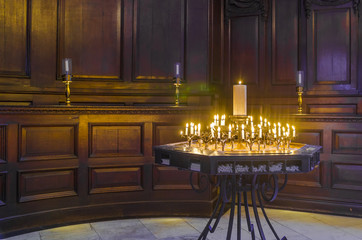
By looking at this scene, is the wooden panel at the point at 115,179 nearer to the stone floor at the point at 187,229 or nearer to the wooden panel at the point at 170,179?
the wooden panel at the point at 170,179

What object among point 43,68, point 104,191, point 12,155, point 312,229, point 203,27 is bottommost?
point 312,229

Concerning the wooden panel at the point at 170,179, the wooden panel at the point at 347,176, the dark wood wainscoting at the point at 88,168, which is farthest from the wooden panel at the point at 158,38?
the wooden panel at the point at 347,176

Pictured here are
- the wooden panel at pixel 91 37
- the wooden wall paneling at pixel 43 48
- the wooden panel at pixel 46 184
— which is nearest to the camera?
the wooden panel at pixel 46 184

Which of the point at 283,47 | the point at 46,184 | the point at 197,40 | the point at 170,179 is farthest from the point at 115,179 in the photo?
the point at 283,47

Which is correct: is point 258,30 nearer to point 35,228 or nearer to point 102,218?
point 102,218

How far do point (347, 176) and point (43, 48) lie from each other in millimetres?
3816

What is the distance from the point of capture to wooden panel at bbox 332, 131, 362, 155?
447cm

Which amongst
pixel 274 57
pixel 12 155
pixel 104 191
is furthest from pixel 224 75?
pixel 12 155

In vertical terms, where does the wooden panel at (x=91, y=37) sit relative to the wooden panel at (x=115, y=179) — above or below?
above

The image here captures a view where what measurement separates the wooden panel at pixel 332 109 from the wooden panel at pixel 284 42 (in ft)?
1.41

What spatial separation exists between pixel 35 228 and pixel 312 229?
9.16 ft

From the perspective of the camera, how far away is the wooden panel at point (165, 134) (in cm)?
452

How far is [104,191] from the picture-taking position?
4.35 meters

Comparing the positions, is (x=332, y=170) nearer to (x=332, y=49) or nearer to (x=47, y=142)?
(x=332, y=49)
